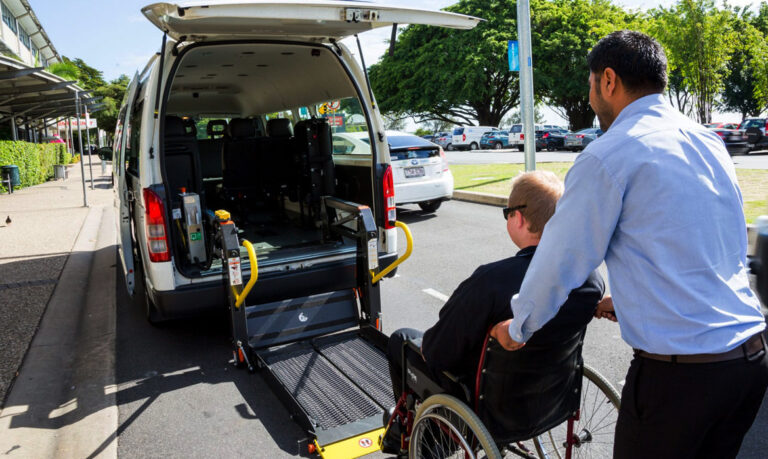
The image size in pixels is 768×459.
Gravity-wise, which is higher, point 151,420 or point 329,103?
point 329,103

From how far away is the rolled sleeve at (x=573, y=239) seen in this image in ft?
5.84

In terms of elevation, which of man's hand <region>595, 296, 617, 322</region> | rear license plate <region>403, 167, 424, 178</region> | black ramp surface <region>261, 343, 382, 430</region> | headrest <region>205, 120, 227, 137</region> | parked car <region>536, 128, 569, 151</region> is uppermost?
parked car <region>536, 128, 569, 151</region>

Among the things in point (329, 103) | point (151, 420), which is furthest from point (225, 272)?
point (329, 103)

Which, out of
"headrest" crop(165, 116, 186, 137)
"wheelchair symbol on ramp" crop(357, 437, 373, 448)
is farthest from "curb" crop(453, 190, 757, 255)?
"wheelchair symbol on ramp" crop(357, 437, 373, 448)

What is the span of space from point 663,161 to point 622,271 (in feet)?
1.11

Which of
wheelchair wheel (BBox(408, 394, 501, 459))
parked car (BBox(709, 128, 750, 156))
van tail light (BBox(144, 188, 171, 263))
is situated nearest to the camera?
wheelchair wheel (BBox(408, 394, 501, 459))

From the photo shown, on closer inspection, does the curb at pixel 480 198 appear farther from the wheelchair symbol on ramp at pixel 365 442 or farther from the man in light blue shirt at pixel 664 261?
the man in light blue shirt at pixel 664 261

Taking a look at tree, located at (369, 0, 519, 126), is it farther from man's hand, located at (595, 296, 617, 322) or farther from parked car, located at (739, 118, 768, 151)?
man's hand, located at (595, 296, 617, 322)

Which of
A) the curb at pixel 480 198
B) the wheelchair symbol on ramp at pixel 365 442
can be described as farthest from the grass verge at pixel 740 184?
the wheelchair symbol on ramp at pixel 365 442

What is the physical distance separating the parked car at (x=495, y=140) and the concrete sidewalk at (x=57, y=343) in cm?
3268

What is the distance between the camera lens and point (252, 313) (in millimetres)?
4531

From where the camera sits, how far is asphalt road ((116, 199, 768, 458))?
3478 mm

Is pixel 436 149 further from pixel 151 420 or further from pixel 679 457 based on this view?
pixel 679 457

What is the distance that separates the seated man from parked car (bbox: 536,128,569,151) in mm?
34542
